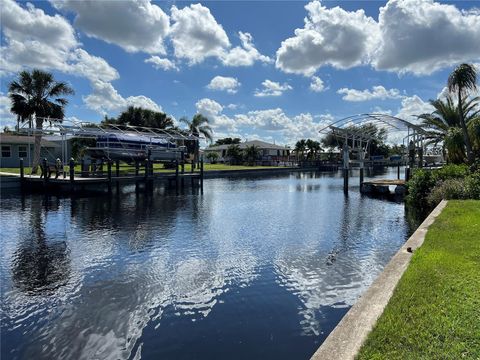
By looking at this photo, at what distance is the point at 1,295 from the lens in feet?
25.9

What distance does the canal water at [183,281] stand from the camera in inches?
239

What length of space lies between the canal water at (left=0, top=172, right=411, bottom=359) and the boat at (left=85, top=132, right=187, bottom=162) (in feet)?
48.7

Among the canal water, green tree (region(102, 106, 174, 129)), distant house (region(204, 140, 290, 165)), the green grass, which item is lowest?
the canal water

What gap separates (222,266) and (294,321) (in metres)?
3.45

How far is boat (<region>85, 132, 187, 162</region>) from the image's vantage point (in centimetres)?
3188

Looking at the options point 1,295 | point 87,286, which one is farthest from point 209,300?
point 1,295

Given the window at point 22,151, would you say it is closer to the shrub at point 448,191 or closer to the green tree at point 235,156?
the green tree at point 235,156

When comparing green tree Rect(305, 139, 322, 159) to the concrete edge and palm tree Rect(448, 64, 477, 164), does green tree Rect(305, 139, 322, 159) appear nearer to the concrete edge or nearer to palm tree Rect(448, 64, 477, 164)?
palm tree Rect(448, 64, 477, 164)

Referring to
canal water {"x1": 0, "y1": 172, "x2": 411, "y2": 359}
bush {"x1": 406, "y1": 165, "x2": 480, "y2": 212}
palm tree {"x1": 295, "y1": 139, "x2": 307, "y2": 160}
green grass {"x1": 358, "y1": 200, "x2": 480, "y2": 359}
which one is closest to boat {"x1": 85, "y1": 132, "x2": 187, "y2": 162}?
canal water {"x1": 0, "y1": 172, "x2": 411, "y2": 359}

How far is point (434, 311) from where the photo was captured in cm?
490

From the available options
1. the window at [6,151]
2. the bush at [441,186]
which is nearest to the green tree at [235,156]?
the window at [6,151]

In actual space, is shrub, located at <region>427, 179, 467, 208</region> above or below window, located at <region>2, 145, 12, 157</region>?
below

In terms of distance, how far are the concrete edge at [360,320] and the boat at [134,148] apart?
1077 inches

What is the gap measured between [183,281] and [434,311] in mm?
5439
